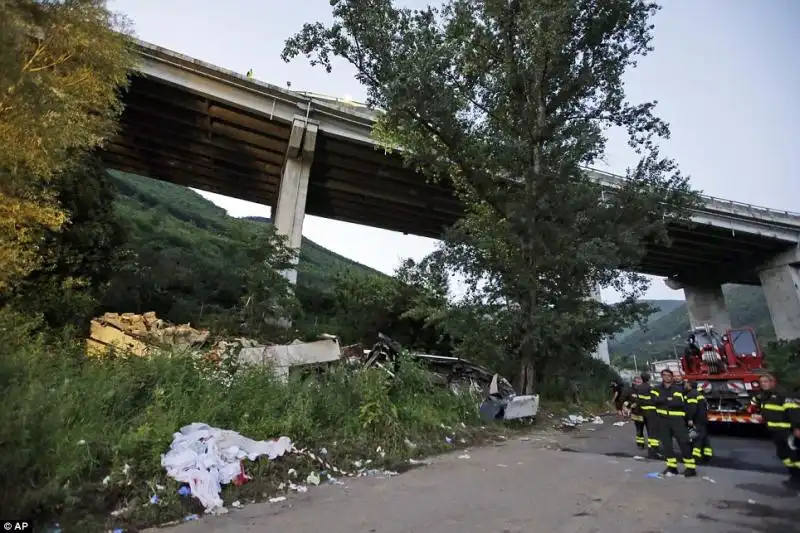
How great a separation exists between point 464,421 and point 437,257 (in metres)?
4.75

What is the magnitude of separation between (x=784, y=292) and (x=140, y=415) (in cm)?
3935

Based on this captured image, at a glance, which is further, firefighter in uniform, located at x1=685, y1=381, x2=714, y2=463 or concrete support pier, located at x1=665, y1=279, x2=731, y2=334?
concrete support pier, located at x1=665, y1=279, x2=731, y2=334

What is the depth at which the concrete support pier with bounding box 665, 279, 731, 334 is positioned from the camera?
37531 millimetres

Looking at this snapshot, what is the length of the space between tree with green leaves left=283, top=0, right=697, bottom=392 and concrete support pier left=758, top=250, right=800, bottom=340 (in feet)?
85.0

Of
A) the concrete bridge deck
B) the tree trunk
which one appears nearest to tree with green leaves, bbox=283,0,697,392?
the tree trunk

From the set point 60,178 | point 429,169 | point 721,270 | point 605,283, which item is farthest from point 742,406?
point 721,270

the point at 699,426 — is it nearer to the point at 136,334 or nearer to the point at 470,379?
the point at 470,379

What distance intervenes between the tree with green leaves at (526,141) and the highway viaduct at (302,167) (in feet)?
21.8

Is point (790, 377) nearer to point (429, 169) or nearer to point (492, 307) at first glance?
point (492, 307)

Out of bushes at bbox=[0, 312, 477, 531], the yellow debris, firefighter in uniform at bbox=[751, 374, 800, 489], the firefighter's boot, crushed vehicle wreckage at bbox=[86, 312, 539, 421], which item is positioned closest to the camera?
bushes at bbox=[0, 312, 477, 531]

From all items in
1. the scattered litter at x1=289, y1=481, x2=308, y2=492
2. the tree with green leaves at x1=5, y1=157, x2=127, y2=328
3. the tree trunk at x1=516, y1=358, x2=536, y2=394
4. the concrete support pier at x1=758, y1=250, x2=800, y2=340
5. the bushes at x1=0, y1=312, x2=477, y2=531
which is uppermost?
the concrete support pier at x1=758, y1=250, x2=800, y2=340

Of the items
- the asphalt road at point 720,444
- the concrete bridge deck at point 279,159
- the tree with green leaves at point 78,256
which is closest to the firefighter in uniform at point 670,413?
the asphalt road at point 720,444

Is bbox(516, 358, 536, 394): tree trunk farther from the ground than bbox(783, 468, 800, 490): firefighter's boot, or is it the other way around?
bbox(516, 358, 536, 394): tree trunk

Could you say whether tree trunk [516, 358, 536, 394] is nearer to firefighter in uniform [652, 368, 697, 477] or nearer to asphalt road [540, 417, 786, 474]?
asphalt road [540, 417, 786, 474]
